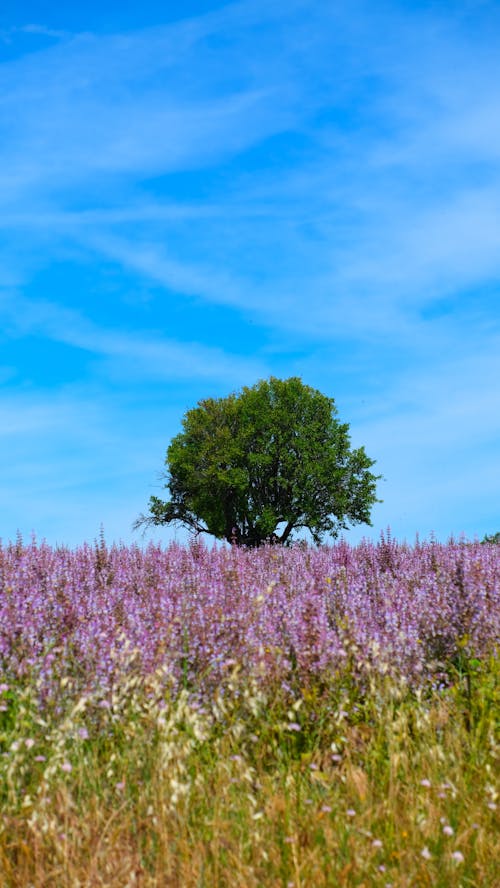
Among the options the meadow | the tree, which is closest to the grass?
the meadow

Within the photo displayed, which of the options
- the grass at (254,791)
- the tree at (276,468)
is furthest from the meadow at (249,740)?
the tree at (276,468)

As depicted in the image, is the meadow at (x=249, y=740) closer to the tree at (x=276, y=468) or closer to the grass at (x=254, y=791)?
the grass at (x=254, y=791)

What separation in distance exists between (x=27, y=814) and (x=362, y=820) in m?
1.80

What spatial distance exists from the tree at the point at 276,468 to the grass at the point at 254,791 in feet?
80.4

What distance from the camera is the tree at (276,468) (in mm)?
30328

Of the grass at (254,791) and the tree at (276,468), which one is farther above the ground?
the tree at (276,468)

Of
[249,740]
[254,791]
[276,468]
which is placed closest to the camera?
[254,791]

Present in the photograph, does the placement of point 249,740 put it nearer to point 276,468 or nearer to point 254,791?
point 254,791

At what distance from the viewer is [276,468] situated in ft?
102

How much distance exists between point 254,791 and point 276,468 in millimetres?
26586

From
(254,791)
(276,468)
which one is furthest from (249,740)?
(276,468)

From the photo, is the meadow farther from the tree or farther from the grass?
the tree

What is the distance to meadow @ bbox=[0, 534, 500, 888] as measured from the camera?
12.0 feet

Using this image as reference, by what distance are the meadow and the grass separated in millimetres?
16
